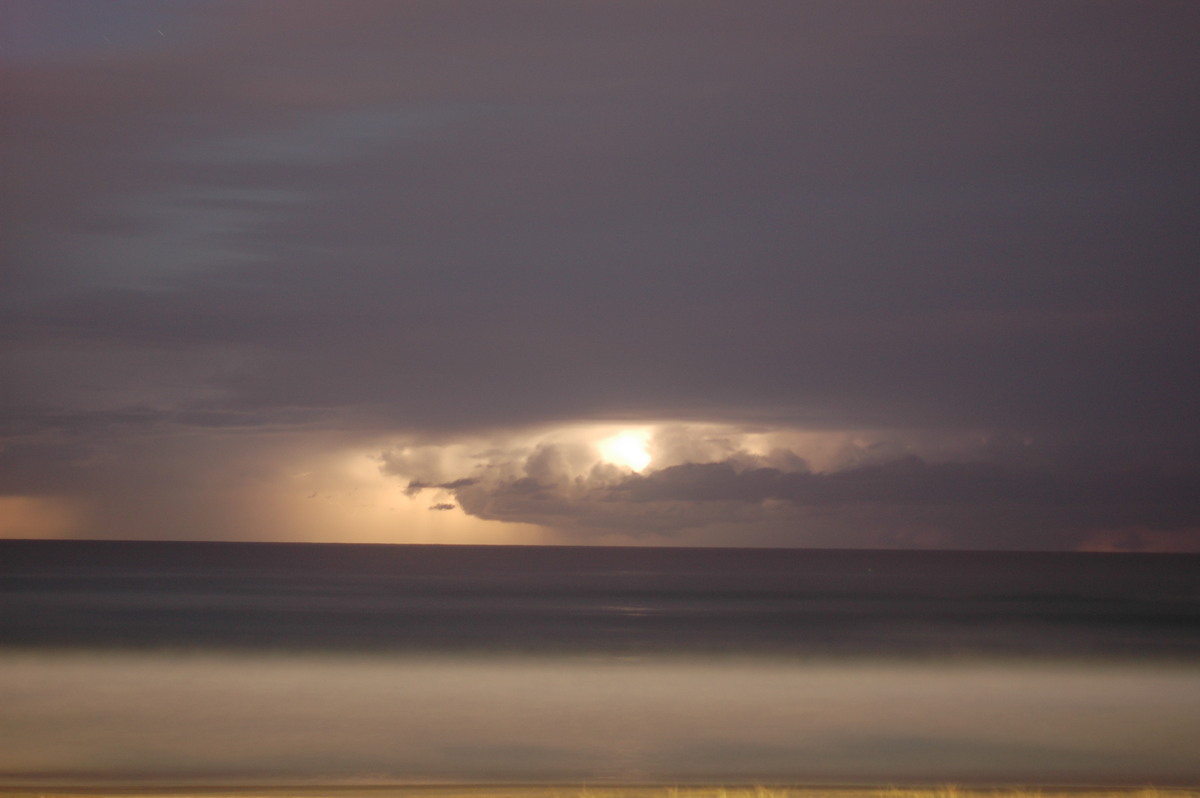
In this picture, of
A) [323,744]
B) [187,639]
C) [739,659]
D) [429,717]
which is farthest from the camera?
[187,639]

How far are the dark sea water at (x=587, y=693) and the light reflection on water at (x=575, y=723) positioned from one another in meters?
0.09

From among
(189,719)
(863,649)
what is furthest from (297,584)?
(189,719)

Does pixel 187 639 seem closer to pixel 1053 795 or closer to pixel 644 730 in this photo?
pixel 644 730

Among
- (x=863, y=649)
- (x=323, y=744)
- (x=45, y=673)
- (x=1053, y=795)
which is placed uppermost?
(x=863, y=649)

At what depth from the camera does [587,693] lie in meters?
24.8

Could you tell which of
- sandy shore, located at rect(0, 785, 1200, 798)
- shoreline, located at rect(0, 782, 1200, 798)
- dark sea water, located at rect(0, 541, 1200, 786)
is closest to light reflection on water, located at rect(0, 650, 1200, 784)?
dark sea water, located at rect(0, 541, 1200, 786)

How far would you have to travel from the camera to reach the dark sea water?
1561 cm

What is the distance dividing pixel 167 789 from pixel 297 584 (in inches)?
2845

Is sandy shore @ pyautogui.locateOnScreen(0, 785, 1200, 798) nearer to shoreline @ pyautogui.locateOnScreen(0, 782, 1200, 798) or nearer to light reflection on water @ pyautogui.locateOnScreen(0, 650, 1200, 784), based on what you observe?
shoreline @ pyautogui.locateOnScreen(0, 782, 1200, 798)

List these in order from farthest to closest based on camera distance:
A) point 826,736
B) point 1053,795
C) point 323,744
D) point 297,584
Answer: point 297,584 → point 826,736 → point 323,744 → point 1053,795

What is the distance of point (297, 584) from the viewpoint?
81.3 metres

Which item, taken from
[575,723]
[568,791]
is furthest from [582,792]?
[575,723]

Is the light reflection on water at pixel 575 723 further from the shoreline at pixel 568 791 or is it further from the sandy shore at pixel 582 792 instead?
the sandy shore at pixel 582 792

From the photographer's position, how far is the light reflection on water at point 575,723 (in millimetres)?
15219
